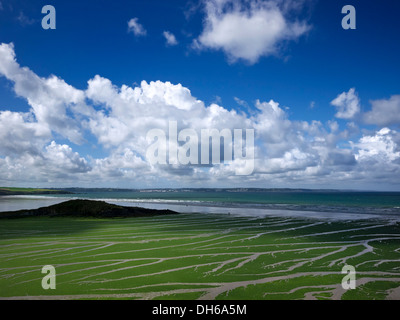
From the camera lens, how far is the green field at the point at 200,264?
406 inches

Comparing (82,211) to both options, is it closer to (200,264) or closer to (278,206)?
(200,264)

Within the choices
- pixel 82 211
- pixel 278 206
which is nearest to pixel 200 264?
pixel 82 211

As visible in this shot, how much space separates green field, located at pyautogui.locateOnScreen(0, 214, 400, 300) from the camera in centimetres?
1031

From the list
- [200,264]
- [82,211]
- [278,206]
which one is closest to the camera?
[200,264]

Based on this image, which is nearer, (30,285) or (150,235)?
(30,285)

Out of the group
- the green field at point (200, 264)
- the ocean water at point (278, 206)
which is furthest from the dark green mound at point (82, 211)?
the green field at point (200, 264)

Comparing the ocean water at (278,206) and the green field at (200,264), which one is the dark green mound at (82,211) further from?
the green field at (200,264)

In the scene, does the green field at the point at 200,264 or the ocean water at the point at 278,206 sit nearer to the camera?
the green field at the point at 200,264

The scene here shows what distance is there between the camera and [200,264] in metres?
14.1

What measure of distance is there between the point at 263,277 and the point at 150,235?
1317 centimetres

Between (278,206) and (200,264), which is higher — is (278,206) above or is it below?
below
